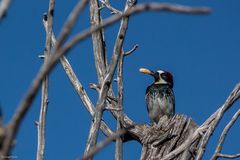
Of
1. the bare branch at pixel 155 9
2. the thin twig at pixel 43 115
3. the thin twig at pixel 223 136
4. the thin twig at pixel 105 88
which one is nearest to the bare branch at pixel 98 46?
the thin twig at pixel 105 88

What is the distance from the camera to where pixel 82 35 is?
0.94 metres

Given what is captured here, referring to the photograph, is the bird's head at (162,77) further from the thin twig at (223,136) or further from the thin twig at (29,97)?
the thin twig at (29,97)

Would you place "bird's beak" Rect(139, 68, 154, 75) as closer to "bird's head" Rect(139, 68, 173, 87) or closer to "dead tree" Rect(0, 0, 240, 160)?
"bird's head" Rect(139, 68, 173, 87)

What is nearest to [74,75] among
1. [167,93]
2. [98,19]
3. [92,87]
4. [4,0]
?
[92,87]

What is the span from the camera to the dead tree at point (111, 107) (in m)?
0.94

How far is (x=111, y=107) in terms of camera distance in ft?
13.6

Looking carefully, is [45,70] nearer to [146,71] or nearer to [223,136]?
[223,136]

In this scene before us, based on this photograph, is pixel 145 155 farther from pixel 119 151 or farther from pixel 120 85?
pixel 119 151

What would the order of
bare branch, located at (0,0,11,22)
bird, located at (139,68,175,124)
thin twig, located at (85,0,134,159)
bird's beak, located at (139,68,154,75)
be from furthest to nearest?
bird's beak, located at (139,68,154,75), bird, located at (139,68,175,124), thin twig, located at (85,0,134,159), bare branch, located at (0,0,11,22)

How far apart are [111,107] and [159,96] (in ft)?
15.9

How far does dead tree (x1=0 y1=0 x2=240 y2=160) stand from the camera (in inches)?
36.8

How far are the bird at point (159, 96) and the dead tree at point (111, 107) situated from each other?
10.5 ft

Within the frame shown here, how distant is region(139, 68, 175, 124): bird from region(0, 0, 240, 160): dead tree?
3206mm

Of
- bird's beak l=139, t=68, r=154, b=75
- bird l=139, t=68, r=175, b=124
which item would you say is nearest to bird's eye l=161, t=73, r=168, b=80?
bird l=139, t=68, r=175, b=124
